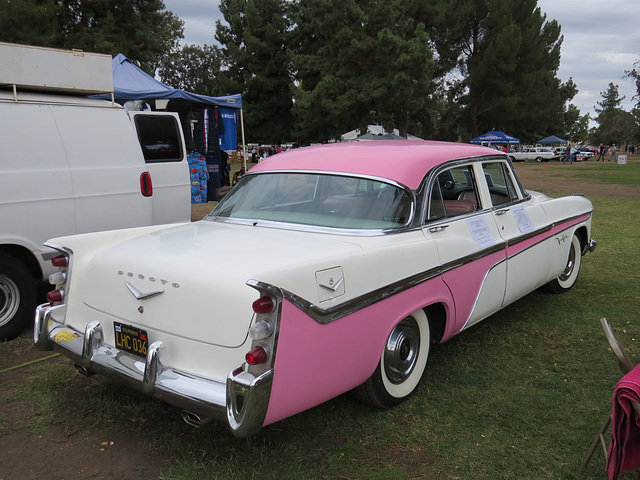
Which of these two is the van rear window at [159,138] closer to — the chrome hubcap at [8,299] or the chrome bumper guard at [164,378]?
the chrome hubcap at [8,299]

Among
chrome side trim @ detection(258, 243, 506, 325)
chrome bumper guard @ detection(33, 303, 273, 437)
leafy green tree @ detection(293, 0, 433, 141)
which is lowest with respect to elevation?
chrome bumper guard @ detection(33, 303, 273, 437)

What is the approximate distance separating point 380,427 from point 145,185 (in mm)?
3648

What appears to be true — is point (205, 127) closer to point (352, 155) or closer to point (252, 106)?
point (352, 155)

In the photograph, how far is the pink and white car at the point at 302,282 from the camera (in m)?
2.43

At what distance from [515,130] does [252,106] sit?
1056 inches

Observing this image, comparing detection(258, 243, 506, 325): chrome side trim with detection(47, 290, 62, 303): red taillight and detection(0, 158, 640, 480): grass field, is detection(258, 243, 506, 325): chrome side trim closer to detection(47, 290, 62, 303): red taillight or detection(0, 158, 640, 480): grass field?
detection(0, 158, 640, 480): grass field

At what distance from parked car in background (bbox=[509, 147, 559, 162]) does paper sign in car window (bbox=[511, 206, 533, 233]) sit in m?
46.9

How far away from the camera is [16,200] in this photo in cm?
445

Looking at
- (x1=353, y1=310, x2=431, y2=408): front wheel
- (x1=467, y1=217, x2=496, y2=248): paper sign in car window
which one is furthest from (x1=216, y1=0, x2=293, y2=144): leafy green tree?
(x1=353, y1=310, x2=431, y2=408): front wheel

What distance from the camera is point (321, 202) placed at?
366cm

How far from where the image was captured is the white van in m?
4.46

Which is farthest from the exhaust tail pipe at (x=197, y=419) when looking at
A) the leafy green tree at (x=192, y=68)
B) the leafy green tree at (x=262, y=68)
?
the leafy green tree at (x=192, y=68)

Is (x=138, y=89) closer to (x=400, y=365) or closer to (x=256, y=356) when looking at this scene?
(x=400, y=365)

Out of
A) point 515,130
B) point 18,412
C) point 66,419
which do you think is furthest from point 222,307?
point 515,130
